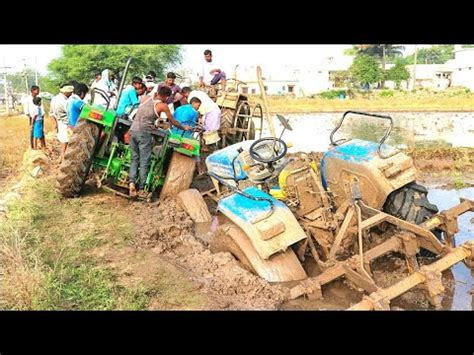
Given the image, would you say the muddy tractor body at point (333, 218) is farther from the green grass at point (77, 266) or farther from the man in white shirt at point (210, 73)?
the man in white shirt at point (210, 73)

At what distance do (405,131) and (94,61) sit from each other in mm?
15240

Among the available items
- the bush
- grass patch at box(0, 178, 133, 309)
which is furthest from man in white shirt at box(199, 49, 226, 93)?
the bush

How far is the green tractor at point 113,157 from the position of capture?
6562mm

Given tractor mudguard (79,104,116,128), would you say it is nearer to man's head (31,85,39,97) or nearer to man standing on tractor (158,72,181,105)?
man standing on tractor (158,72,181,105)

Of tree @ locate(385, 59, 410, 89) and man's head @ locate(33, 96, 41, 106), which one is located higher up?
man's head @ locate(33, 96, 41, 106)

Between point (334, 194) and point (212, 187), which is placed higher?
point (334, 194)

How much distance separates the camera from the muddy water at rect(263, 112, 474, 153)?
46.5 ft

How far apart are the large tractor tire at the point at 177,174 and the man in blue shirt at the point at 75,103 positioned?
6.99ft

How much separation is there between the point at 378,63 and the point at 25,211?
3858 cm

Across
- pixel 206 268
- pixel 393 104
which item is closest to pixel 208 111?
pixel 206 268

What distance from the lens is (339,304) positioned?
4164 millimetres

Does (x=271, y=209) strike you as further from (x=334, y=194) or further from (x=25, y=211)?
(x=25, y=211)

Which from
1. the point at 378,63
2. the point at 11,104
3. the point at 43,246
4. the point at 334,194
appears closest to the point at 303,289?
the point at 334,194
